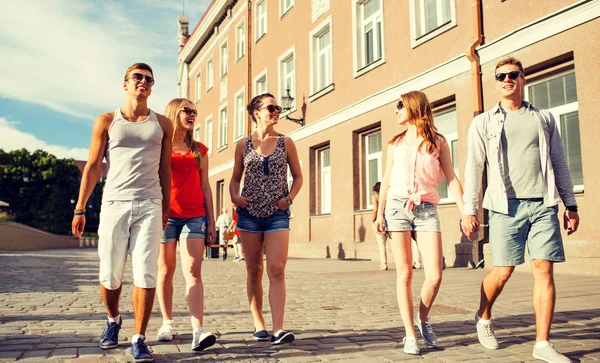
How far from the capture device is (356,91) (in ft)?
51.4

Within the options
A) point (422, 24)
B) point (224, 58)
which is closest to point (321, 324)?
point (422, 24)

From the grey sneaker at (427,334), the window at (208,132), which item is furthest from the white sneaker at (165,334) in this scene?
the window at (208,132)

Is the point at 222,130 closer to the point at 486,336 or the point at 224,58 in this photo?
the point at 224,58

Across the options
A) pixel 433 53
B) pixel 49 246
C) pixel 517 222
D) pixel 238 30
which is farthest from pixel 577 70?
pixel 49 246

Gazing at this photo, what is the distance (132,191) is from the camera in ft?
12.7

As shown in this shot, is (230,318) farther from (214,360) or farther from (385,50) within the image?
(385,50)

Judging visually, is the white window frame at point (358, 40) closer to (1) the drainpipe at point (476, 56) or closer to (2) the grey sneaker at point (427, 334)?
(1) the drainpipe at point (476, 56)

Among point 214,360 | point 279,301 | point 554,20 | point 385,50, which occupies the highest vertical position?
point 385,50

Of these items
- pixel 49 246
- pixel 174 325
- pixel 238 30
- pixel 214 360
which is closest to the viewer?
pixel 214 360

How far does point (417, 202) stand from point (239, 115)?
2180cm

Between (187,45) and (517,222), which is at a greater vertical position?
(187,45)

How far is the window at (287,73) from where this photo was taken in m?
19.7

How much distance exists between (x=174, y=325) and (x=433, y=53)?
9527mm

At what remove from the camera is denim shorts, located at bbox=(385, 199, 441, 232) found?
4191mm
